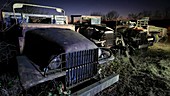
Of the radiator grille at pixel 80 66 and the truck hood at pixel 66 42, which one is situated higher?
the truck hood at pixel 66 42

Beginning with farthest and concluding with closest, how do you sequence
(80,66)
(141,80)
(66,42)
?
(141,80) < (66,42) < (80,66)

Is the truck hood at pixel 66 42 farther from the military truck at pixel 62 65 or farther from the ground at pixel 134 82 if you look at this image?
the ground at pixel 134 82

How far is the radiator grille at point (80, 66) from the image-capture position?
2.72 meters

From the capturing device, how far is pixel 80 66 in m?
2.85

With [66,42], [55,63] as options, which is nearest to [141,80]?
[66,42]

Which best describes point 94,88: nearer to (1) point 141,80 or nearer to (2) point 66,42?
(2) point 66,42

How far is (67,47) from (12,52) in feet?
7.72

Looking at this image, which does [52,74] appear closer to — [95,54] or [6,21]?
[95,54]

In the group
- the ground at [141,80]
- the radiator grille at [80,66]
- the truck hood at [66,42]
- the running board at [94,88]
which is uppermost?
the truck hood at [66,42]

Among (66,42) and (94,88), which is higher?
(66,42)

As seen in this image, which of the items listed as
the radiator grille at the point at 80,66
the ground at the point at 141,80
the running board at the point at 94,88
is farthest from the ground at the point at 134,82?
the radiator grille at the point at 80,66

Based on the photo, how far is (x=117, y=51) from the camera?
7879 mm

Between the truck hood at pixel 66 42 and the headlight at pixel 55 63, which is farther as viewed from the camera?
the truck hood at pixel 66 42

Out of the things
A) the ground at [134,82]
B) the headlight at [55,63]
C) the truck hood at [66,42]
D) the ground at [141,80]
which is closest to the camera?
the headlight at [55,63]
